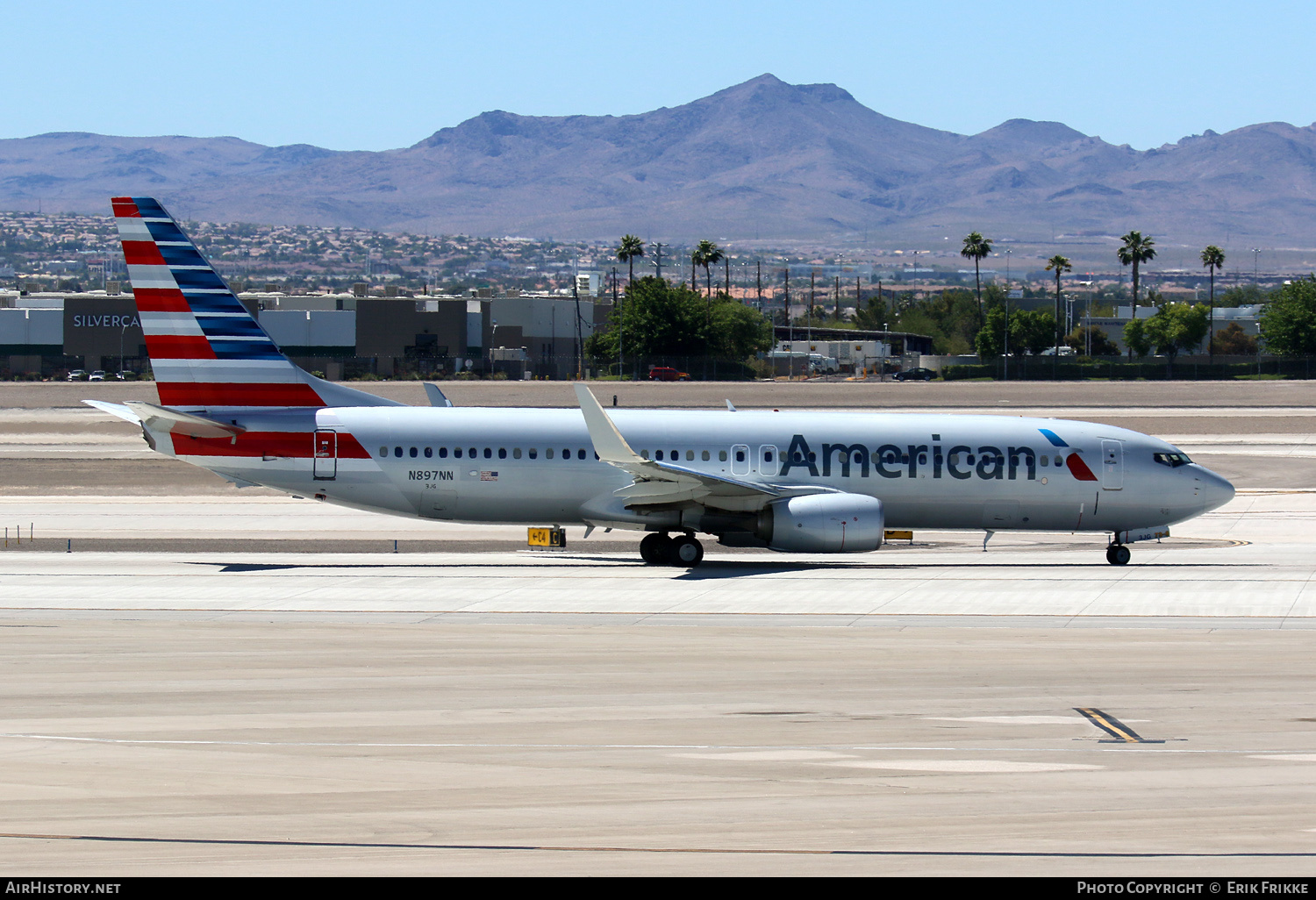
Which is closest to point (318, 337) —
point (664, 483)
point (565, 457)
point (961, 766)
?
point (565, 457)

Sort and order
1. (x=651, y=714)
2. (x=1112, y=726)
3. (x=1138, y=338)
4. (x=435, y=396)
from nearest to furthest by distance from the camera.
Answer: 1. (x=1112, y=726)
2. (x=651, y=714)
3. (x=435, y=396)
4. (x=1138, y=338)

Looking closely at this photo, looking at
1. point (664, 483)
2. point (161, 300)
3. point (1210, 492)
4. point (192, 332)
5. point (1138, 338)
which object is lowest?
point (1210, 492)

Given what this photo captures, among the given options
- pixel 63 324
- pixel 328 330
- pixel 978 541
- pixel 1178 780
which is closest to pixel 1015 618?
pixel 1178 780

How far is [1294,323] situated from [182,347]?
11221cm

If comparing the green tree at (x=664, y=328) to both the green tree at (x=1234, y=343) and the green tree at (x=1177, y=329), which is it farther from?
the green tree at (x=1234, y=343)

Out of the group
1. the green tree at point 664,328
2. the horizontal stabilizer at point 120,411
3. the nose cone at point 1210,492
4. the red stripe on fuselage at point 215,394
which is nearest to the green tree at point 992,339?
the green tree at point 664,328

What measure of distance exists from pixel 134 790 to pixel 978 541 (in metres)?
27.1

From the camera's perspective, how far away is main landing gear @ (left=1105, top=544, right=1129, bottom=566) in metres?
30.8

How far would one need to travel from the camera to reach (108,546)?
32969 mm

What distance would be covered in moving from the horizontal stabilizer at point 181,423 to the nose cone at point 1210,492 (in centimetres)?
2280

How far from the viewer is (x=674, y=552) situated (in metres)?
30.6

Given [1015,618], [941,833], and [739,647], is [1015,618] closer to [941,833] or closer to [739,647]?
[739,647]

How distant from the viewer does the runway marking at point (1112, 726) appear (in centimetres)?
1551

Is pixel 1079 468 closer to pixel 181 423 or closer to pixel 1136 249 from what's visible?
pixel 181 423
